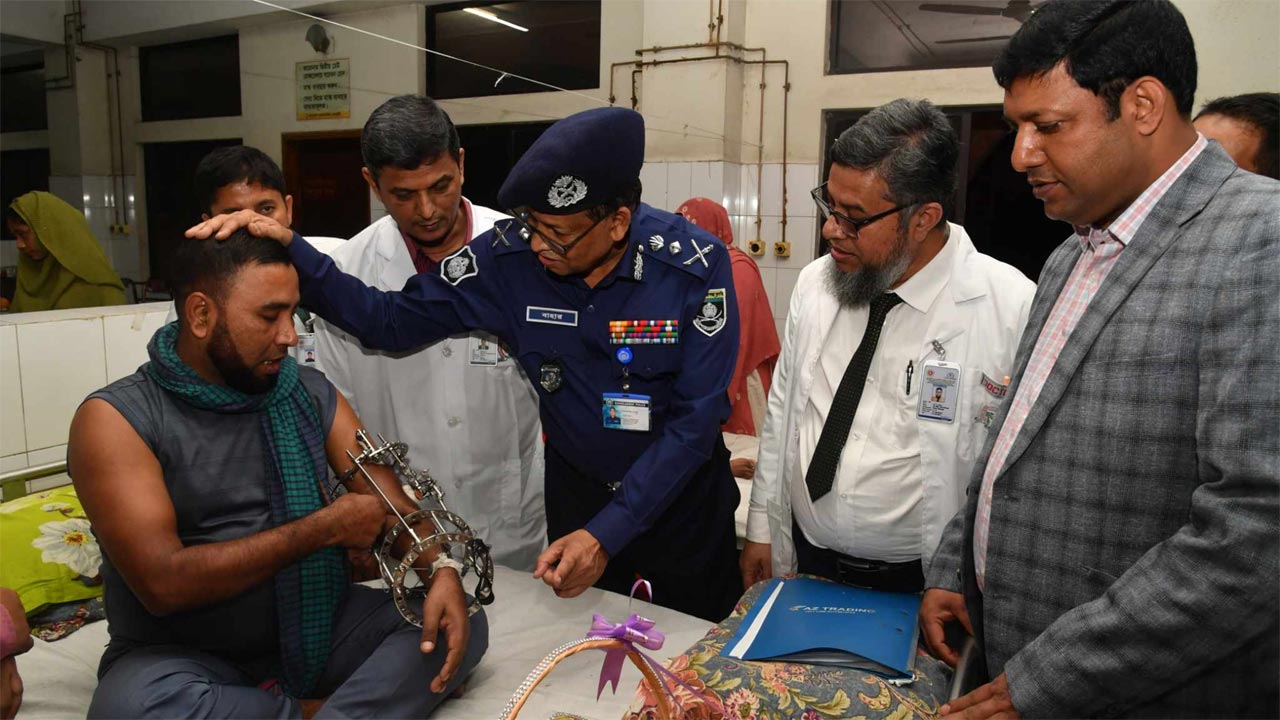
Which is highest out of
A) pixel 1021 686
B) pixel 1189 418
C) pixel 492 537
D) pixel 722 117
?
pixel 722 117

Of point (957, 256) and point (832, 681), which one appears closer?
point (832, 681)

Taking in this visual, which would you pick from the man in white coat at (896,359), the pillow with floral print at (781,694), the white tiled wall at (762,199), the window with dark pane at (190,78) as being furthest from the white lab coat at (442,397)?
the white tiled wall at (762,199)

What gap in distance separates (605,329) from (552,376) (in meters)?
0.17

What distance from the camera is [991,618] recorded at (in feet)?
4.05

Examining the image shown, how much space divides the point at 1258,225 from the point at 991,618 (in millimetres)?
645

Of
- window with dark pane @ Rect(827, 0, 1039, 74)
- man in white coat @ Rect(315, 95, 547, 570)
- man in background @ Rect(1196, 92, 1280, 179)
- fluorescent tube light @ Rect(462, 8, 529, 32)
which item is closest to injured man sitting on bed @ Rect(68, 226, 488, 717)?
man in white coat @ Rect(315, 95, 547, 570)

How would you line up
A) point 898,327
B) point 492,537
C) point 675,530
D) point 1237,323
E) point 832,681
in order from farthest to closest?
point 492,537, point 675,530, point 898,327, point 832,681, point 1237,323

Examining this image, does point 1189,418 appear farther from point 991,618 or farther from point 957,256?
point 957,256

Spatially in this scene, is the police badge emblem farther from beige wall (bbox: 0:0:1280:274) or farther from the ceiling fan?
the ceiling fan

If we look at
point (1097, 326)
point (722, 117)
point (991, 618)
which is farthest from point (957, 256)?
point (722, 117)

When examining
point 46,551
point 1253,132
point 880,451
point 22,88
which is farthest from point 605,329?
point 1253,132

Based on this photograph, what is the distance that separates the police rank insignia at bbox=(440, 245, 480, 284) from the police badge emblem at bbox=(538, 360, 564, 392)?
29 centimetres

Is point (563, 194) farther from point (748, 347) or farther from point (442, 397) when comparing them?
point (748, 347)

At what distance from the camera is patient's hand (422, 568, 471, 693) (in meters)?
1.52
